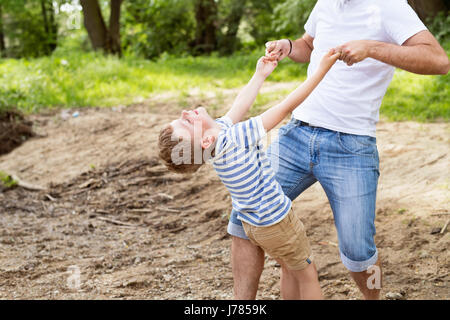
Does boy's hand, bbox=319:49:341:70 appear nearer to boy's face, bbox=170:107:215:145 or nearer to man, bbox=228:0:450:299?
man, bbox=228:0:450:299

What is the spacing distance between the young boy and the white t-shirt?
0.33m

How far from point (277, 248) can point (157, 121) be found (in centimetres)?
550

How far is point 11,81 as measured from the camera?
10789 millimetres

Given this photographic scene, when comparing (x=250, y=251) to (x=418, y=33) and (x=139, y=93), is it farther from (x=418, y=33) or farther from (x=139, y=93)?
(x=139, y=93)

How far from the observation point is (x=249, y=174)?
220 cm

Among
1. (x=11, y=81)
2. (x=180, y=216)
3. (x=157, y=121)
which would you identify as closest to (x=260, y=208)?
(x=180, y=216)

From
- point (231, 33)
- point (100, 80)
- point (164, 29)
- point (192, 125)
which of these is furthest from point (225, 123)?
point (164, 29)

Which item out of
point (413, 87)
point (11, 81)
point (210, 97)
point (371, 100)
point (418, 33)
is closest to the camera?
point (418, 33)

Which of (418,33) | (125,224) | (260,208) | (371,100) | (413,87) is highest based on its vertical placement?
(418,33)

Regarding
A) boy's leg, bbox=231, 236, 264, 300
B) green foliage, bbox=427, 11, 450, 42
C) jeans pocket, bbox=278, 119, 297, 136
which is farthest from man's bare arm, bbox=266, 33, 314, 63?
green foliage, bbox=427, 11, 450, 42

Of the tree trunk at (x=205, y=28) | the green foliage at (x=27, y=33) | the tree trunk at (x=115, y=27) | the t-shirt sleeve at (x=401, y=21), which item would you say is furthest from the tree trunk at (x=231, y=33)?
the t-shirt sleeve at (x=401, y=21)

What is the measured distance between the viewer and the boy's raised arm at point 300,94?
2.13 m

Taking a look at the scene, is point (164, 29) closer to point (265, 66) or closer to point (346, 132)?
point (265, 66)

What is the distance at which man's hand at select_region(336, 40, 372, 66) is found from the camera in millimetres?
2129
